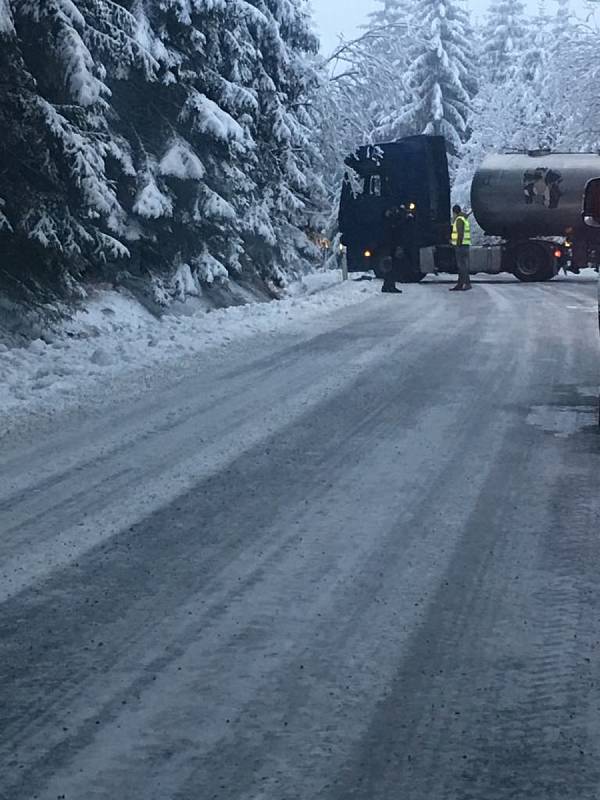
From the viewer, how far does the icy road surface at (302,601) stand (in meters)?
3.48

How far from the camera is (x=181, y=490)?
6.91 metres

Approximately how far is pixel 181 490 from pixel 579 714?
355 cm

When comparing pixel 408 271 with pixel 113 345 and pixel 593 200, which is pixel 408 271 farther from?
pixel 593 200

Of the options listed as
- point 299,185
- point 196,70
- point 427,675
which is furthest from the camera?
point 299,185

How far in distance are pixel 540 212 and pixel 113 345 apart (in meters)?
21.9

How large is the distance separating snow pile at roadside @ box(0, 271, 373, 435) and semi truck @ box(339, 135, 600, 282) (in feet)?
35.0

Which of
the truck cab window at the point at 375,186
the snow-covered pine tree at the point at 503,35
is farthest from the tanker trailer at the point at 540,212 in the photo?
the snow-covered pine tree at the point at 503,35

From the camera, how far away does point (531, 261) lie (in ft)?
110

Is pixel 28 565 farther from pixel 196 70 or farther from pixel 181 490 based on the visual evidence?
pixel 196 70

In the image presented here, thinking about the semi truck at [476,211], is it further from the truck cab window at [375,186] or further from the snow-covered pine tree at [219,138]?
the snow-covered pine tree at [219,138]

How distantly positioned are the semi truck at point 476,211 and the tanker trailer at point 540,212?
0.09 ft

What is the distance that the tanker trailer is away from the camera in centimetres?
3328

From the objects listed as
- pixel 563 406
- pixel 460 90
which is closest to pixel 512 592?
pixel 563 406

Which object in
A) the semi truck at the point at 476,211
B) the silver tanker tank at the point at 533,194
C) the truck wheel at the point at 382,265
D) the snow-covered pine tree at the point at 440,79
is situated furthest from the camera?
the snow-covered pine tree at the point at 440,79
